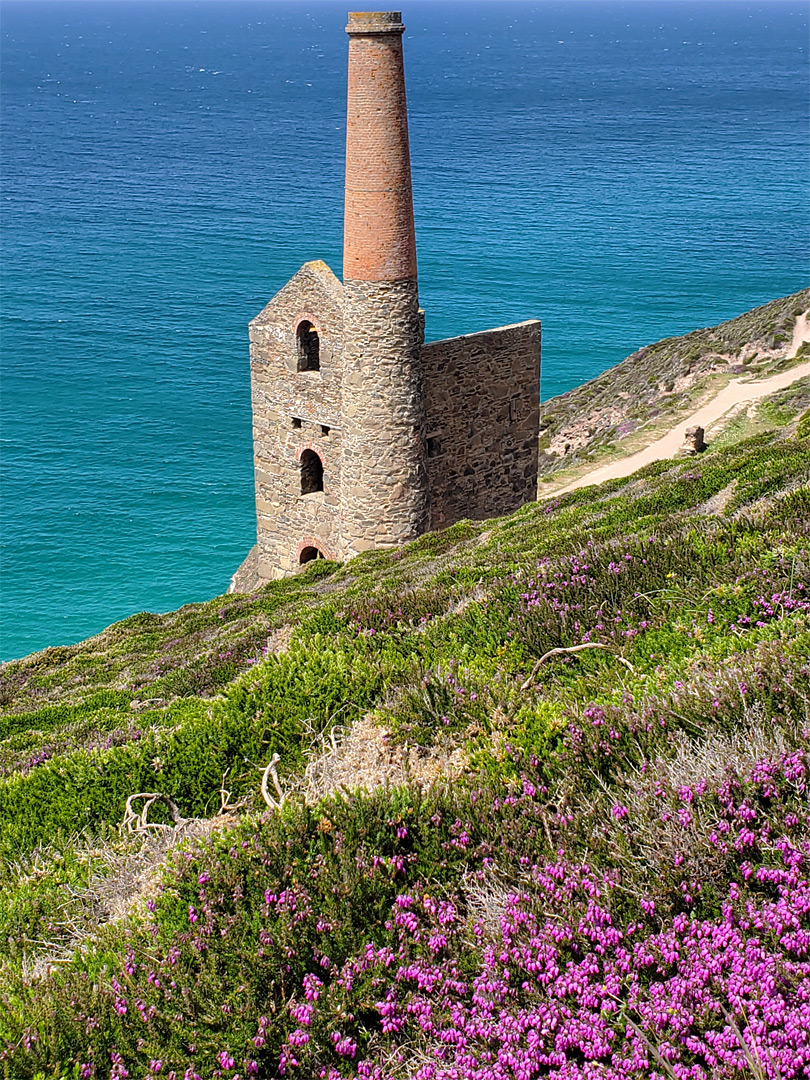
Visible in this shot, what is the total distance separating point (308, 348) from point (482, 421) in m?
3.87

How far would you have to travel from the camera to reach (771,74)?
198500mm

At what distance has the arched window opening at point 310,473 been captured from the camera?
22.1 meters

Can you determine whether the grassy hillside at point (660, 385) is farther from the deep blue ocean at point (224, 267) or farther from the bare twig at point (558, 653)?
the bare twig at point (558, 653)

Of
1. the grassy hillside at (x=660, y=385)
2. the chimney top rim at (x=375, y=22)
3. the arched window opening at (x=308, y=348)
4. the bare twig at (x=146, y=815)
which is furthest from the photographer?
the grassy hillside at (x=660, y=385)

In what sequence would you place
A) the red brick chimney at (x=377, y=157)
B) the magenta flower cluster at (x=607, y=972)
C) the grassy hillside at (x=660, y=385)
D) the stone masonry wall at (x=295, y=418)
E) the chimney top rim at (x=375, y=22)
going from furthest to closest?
the grassy hillside at (x=660, y=385) → the stone masonry wall at (x=295, y=418) → the red brick chimney at (x=377, y=157) → the chimney top rim at (x=375, y=22) → the magenta flower cluster at (x=607, y=972)

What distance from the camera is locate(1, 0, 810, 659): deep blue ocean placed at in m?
41.2

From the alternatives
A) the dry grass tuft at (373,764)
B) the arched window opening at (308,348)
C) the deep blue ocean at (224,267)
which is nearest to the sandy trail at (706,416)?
the arched window opening at (308,348)

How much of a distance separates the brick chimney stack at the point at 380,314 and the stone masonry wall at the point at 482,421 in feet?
3.73

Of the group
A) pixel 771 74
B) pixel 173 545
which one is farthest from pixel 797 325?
pixel 771 74

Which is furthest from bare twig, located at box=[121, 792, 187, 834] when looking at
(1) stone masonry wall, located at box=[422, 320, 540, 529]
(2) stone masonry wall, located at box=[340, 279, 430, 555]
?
(1) stone masonry wall, located at box=[422, 320, 540, 529]

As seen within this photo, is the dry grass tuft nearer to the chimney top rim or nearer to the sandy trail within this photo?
the chimney top rim

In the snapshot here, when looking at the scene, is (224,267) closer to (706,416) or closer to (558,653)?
(706,416)

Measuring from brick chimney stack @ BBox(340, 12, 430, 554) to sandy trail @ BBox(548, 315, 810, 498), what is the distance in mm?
6520

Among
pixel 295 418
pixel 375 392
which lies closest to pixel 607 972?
pixel 375 392
